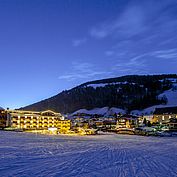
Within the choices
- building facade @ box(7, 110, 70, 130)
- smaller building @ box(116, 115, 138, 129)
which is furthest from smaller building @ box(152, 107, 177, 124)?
building facade @ box(7, 110, 70, 130)

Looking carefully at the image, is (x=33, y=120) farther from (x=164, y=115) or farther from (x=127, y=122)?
(x=164, y=115)

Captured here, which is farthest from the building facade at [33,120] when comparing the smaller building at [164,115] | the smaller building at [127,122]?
the smaller building at [164,115]

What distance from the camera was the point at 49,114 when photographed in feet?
442

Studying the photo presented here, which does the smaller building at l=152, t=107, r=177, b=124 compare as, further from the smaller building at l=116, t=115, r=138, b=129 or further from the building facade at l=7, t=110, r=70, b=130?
the building facade at l=7, t=110, r=70, b=130

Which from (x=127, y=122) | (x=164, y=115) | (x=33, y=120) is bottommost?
(x=127, y=122)

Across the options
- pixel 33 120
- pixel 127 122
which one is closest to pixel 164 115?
pixel 127 122

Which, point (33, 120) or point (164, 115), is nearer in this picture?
point (33, 120)

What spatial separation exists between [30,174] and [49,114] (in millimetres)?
123604

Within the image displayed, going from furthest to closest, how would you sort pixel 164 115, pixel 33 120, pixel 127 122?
pixel 164 115 < pixel 127 122 < pixel 33 120

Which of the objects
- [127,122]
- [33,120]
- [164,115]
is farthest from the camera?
[164,115]

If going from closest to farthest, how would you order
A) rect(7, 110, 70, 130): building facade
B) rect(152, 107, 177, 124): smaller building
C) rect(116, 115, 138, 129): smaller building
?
rect(7, 110, 70, 130): building facade < rect(116, 115, 138, 129): smaller building < rect(152, 107, 177, 124): smaller building

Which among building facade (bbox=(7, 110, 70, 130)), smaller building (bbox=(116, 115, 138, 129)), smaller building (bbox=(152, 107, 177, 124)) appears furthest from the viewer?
smaller building (bbox=(152, 107, 177, 124))

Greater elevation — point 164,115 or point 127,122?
point 164,115

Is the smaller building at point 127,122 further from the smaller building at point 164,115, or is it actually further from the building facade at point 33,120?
the building facade at point 33,120
